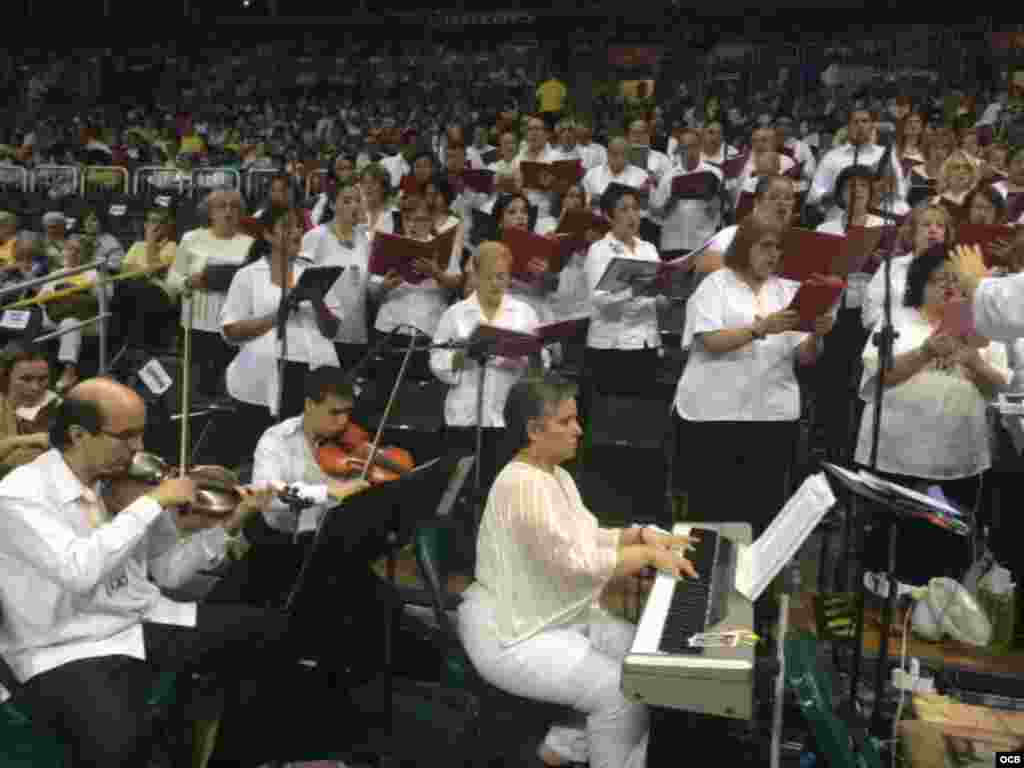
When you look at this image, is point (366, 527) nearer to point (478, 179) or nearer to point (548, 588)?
point (548, 588)

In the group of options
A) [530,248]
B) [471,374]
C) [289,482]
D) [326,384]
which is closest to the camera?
[289,482]

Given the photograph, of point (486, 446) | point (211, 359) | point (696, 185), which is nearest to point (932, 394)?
point (486, 446)

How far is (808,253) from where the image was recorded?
4.67 m

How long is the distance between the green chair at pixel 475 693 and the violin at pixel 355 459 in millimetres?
358

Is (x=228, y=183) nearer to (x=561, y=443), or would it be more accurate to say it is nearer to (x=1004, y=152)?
(x=1004, y=152)

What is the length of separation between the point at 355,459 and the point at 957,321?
7.03 feet

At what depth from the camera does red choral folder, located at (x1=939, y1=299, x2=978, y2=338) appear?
13.8ft

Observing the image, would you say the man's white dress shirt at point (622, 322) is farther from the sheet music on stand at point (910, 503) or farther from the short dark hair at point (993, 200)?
the sheet music on stand at point (910, 503)

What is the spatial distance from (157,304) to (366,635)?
146 inches

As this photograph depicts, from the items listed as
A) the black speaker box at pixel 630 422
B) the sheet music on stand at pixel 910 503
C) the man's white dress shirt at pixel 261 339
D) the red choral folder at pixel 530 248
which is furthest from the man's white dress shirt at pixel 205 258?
the sheet music on stand at pixel 910 503

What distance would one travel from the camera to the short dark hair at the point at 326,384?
13.5ft

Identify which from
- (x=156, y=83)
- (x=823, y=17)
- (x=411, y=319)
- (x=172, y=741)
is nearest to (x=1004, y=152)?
(x=411, y=319)

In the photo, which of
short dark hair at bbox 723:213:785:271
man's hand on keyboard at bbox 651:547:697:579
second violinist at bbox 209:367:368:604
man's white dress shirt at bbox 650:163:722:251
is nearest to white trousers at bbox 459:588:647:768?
man's hand on keyboard at bbox 651:547:697:579

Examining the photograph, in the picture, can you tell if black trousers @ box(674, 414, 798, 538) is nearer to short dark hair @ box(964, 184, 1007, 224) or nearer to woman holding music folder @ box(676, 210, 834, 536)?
woman holding music folder @ box(676, 210, 834, 536)
